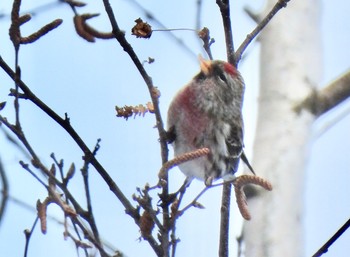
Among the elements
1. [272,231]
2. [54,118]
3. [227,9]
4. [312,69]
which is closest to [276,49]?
[312,69]

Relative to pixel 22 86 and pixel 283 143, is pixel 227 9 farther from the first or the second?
pixel 283 143

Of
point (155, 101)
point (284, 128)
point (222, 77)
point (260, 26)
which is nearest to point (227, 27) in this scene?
point (260, 26)

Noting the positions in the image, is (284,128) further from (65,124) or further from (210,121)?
(65,124)

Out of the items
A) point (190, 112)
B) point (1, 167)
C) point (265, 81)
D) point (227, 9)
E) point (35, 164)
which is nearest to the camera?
point (35, 164)

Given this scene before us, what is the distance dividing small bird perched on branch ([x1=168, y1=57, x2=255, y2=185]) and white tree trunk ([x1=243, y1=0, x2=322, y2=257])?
42 centimetres

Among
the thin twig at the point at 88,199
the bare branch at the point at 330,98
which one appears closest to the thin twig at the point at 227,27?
the thin twig at the point at 88,199

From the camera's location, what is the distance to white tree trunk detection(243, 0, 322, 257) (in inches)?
151

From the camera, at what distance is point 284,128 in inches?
166

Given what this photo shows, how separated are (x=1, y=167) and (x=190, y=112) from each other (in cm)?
80

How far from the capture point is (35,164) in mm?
2217

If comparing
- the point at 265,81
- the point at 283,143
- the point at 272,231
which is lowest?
the point at 272,231

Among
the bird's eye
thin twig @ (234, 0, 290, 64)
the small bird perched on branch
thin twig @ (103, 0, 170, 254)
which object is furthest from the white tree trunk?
thin twig @ (103, 0, 170, 254)

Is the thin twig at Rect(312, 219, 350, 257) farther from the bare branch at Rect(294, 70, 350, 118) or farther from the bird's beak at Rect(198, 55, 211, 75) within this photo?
the bare branch at Rect(294, 70, 350, 118)

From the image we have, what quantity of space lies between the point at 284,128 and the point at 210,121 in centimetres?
96
